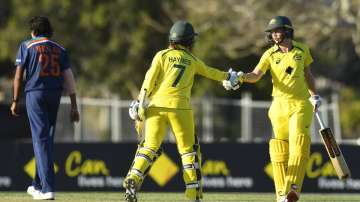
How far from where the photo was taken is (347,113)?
1361 inches

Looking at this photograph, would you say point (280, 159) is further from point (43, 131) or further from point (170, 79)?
point (43, 131)

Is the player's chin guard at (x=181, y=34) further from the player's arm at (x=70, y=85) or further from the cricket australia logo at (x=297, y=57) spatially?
the player's arm at (x=70, y=85)

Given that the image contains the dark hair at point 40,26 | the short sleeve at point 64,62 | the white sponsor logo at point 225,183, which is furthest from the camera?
the white sponsor logo at point 225,183

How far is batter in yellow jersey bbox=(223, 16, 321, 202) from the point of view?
484 inches

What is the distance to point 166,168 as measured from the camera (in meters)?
19.2

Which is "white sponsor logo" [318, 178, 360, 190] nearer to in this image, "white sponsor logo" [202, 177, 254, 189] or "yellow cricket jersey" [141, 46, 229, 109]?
"white sponsor logo" [202, 177, 254, 189]

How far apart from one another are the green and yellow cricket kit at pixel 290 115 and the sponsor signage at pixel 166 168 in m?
6.63

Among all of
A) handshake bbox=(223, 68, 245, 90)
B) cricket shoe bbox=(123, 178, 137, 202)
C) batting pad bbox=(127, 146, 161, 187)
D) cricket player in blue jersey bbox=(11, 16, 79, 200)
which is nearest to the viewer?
cricket shoe bbox=(123, 178, 137, 202)

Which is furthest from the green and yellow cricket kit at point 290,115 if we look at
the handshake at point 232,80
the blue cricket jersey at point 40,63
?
the blue cricket jersey at point 40,63

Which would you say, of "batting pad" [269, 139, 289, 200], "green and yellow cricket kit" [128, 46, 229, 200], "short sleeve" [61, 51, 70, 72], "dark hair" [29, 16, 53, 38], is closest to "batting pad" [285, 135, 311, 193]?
"batting pad" [269, 139, 289, 200]

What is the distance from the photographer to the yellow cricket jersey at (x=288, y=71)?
490 inches

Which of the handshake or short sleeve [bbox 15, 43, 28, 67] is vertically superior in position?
short sleeve [bbox 15, 43, 28, 67]

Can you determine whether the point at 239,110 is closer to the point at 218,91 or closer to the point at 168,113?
the point at 218,91

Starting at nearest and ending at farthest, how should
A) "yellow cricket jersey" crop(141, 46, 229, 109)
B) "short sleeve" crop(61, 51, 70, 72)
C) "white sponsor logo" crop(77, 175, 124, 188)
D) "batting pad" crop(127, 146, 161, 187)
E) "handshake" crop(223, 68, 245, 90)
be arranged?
"batting pad" crop(127, 146, 161, 187), "yellow cricket jersey" crop(141, 46, 229, 109), "handshake" crop(223, 68, 245, 90), "short sleeve" crop(61, 51, 70, 72), "white sponsor logo" crop(77, 175, 124, 188)
